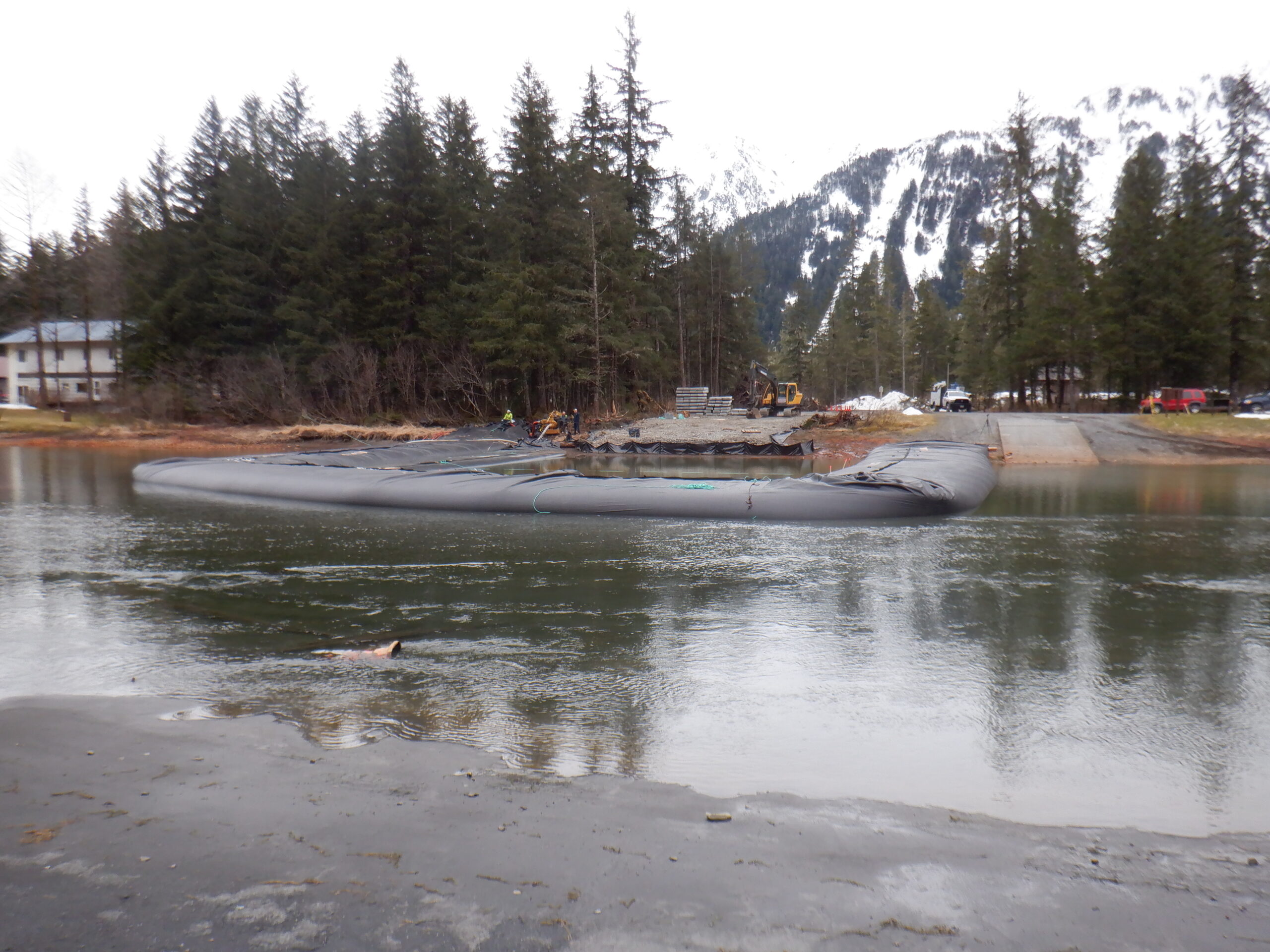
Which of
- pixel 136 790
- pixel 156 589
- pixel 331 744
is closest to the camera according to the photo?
pixel 136 790

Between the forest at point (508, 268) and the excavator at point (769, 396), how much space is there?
13.6 feet

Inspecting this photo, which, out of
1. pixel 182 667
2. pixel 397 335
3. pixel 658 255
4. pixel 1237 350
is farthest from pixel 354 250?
pixel 1237 350

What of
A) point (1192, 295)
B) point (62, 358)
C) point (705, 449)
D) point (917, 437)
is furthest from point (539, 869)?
point (62, 358)

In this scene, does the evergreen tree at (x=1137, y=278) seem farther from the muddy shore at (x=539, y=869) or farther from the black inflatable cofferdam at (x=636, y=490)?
the muddy shore at (x=539, y=869)

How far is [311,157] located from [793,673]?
34656 millimetres

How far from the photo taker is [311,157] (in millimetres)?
32562

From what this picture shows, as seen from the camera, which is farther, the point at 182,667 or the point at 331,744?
the point at 182,667

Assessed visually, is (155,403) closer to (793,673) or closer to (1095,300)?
(793,673)

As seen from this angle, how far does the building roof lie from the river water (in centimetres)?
4353

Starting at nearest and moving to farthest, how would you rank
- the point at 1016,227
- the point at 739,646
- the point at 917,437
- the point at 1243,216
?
the point at 739,646 < the point at 917,437 < the point at 1243,216 < the point at 1016,227

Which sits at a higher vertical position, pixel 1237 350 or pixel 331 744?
pixel 1237 350

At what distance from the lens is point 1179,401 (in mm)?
25969

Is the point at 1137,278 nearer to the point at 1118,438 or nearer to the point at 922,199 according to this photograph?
the point at 1118,438

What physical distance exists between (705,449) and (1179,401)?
57.7 feet
